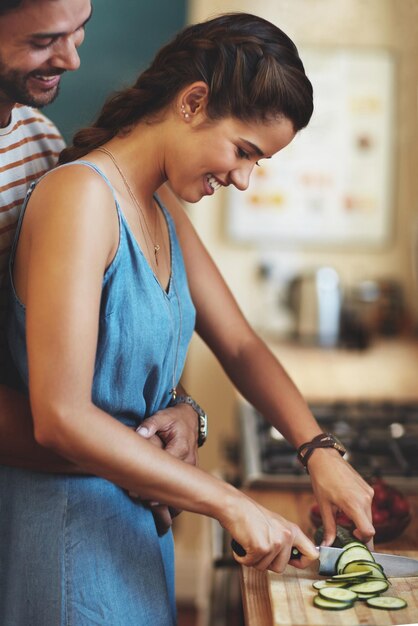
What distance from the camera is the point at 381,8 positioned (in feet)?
11.8

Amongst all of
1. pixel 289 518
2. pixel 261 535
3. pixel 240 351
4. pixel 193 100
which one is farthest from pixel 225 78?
pixel 289 518

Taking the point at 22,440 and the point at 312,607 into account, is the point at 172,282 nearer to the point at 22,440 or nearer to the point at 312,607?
the point at 22,440

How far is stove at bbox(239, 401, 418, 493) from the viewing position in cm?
192

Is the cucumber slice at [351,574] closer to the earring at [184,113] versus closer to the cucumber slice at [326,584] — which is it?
the cucumber slice at [326,584]

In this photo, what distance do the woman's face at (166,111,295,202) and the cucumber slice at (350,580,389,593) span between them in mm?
551

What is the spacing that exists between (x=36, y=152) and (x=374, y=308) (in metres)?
2.43

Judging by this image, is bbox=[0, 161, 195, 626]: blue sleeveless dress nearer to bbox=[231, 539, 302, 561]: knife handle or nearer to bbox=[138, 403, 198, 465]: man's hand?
bbox=[138, 403, 198, 465]: man's hand

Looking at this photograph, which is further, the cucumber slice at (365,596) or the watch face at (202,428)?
the watch face at (202,428)

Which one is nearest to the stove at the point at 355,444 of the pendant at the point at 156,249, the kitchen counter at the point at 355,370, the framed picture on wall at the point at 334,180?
the kitchen counter at the point at 355,370

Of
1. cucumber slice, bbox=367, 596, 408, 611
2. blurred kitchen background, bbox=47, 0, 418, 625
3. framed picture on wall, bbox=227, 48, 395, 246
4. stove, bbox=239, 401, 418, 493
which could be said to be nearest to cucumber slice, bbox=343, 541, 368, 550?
cucumber slice, bbox=367, 596, 408, 611

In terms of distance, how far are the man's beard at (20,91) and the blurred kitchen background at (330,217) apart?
2.28m

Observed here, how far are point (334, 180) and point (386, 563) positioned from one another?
2652 millimetres

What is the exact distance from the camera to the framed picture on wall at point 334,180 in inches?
146

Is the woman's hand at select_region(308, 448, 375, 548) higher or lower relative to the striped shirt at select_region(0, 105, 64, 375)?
lower
